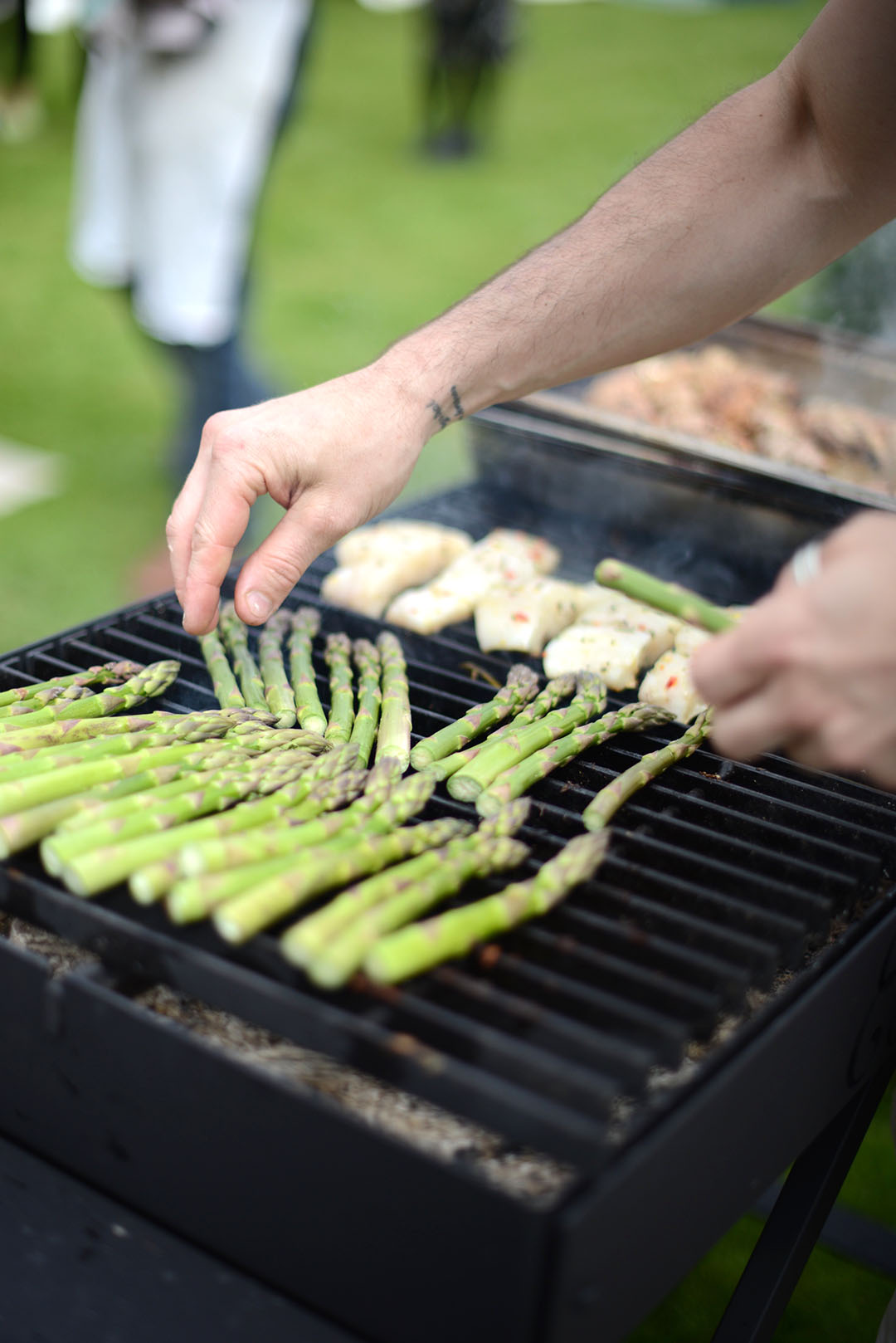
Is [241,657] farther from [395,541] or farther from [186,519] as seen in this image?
[395,541]

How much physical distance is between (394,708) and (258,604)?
42 cm

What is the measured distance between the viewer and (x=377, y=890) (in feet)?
6.72

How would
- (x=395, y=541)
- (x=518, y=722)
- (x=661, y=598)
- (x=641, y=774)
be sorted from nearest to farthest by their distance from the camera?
1. (x=661, y=598)
2. (x=641, y=774)
3. (x=518, y=722)
4. (x=395, y=541)

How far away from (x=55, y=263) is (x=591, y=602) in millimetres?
11257

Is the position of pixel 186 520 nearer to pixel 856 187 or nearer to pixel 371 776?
pixel 371 776

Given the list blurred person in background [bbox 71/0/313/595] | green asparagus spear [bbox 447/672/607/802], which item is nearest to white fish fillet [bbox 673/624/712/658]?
green asparagus spear [bbox 447/672/607/802]

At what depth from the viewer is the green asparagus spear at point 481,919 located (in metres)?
1.89

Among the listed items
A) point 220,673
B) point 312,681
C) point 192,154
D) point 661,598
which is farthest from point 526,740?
point 192,154

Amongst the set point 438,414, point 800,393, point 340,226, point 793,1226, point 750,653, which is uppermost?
point 340,226

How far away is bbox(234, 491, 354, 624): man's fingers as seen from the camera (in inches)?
107

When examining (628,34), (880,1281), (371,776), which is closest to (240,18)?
(371,776)

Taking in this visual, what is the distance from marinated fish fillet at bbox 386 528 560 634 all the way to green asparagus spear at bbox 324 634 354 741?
271 mm

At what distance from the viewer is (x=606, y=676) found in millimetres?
3291

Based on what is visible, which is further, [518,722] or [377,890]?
[518,722]
